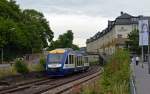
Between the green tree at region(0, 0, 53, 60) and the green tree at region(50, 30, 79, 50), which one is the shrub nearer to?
the green tree at region(0, 0, 53, 60)

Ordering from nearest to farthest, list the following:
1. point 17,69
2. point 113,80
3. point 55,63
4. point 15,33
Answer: point 113,80, point 17,69, point 55,63, point 15,33

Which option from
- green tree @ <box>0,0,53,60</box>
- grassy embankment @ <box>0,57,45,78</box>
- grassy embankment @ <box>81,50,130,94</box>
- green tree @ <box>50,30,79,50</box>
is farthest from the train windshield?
green tree @ <box>50,30,79,50</box>

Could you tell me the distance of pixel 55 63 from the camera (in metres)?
54.3

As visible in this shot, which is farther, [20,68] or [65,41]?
[65,41]

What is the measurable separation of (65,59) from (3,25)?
135 feet

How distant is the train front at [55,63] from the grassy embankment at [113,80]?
2516cm

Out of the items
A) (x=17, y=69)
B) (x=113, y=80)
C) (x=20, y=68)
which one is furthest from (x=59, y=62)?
(x=113, y=80)

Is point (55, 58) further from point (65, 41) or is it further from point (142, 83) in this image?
point (65, 41)

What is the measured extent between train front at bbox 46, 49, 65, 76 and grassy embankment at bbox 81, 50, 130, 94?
25156 mm

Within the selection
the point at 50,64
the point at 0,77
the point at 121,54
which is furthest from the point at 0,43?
the point at 121,54

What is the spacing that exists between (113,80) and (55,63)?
3221cm

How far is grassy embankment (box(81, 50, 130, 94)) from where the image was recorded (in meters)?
19.6

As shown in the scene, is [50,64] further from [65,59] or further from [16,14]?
[16,14]

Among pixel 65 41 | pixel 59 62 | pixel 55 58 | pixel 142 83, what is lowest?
pixel 142 83
